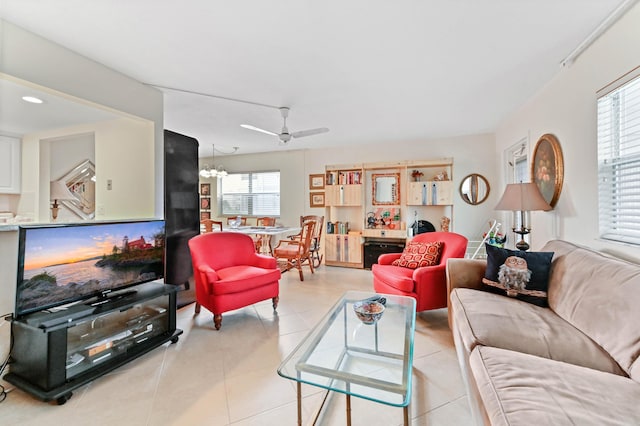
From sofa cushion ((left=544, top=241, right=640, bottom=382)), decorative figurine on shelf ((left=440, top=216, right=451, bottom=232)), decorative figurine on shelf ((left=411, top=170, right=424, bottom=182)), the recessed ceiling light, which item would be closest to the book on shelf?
decorative figurine on shelf ((left=411, top=170, right=424, bottom=182))

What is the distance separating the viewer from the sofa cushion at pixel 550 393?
3.11ft

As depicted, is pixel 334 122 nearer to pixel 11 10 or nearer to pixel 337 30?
pixel 337 30

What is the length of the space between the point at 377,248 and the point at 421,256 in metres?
1.95

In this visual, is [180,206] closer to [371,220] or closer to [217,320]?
[217,320]

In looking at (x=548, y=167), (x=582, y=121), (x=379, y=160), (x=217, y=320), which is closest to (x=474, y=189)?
(x=379, y=160)

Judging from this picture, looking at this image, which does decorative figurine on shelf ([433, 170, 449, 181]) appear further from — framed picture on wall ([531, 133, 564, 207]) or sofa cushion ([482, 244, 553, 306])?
sofa cushion ([482, 244, 553, 306])

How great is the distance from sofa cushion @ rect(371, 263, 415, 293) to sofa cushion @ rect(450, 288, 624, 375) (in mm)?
692

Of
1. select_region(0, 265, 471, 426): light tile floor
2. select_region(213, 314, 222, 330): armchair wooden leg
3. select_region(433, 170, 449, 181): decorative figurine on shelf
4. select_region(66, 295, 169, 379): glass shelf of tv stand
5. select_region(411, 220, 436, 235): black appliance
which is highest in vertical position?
select_region(433, 170, 449, 181): decorative figurine on shelf

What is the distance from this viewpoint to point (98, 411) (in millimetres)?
1614

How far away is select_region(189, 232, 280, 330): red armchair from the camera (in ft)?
8.75

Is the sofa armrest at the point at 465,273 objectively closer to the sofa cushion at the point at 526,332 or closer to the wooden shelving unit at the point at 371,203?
the sofa cushion at the point at 526,332

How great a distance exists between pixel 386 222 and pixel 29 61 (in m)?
4.82

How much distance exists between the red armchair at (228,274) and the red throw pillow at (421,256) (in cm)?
146

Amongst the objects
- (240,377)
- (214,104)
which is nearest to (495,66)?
(214,104)
